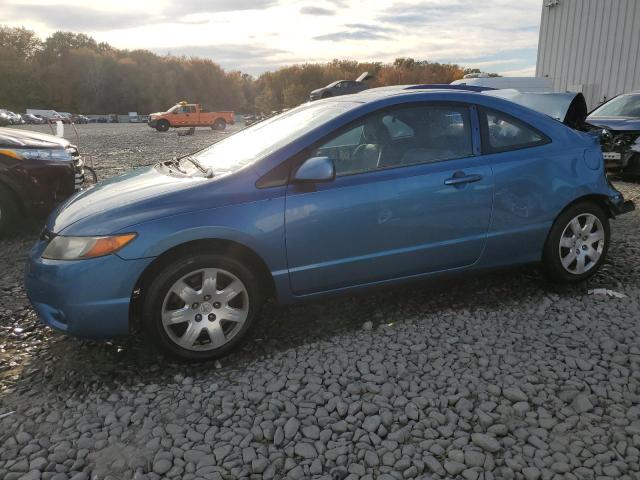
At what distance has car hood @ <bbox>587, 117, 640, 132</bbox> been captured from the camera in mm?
8320

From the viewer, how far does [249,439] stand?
2527mm

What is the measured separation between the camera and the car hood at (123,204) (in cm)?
305

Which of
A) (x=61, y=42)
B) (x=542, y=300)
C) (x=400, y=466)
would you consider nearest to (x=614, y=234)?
(x=542, y=300)

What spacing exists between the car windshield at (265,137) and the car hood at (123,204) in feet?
1.08

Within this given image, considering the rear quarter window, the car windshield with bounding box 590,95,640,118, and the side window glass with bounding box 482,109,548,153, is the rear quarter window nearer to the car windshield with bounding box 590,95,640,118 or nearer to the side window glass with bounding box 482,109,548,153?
the side window glass with bounding box 482,109,548,153

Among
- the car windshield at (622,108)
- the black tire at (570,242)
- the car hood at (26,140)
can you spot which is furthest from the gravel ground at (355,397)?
the car windshield at (622,108)

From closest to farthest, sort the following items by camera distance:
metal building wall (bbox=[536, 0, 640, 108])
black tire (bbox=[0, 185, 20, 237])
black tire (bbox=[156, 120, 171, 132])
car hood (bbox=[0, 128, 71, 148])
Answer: black tire (bbox=[0, 185, 20, 237]), car hood (bbox=[0, 128, 71, 148]), metal building wall (bbox=[536, 0, 640, 108]), black tire (bbox=[156, 120, 171, 132])

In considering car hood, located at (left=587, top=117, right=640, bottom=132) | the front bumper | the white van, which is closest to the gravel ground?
the front bumper

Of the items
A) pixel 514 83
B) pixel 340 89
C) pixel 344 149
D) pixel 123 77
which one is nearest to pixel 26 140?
pixel 344 149

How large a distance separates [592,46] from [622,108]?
1091cm

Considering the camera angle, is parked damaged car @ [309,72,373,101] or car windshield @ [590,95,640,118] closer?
car windshield @ [590,95,640,118]

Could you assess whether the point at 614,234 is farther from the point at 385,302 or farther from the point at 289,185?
the point at 289,185

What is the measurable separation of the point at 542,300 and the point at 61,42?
105988 mm

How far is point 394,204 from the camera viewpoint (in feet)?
11.3
